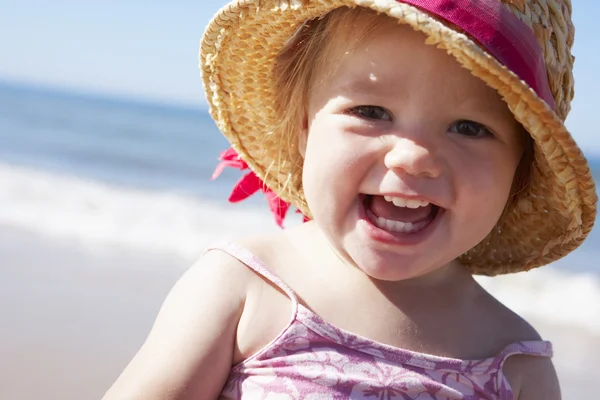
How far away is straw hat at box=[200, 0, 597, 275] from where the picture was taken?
1431 mm

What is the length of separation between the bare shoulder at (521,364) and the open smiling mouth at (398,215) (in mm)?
333

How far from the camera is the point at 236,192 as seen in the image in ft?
6.98

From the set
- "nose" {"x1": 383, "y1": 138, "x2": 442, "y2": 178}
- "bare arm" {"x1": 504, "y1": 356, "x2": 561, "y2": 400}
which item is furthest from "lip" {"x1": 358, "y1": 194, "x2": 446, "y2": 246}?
"bare arm" {"x1": 504, "y1": 356, "x2": 561, "y2": 400}

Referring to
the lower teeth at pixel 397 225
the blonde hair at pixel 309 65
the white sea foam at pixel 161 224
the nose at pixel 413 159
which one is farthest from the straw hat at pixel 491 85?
the white sea foam at pixel 161 224

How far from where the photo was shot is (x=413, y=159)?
1.48 m

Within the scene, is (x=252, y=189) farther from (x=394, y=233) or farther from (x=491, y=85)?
(x=491, y=85)

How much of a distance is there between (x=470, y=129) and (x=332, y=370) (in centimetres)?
52

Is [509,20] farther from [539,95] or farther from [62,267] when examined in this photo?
[62,267]

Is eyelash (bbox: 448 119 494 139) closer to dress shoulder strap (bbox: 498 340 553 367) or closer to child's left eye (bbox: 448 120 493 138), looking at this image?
child's left eye (bbox: 448 120 493 138)

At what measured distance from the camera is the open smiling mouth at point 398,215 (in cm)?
157

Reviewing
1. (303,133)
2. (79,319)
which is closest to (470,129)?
(303,133)

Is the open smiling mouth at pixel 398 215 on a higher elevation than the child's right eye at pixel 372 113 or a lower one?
lower

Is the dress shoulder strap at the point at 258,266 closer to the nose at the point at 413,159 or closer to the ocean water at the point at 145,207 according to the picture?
the nose at the point at 413,159

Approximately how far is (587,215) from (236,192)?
848 millimetres
